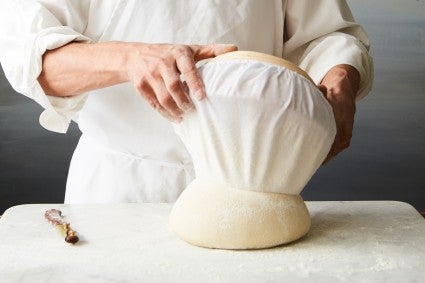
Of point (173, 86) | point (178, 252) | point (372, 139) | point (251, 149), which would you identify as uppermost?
point (173, 86)

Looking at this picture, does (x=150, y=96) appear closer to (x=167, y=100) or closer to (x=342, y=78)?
(x=167, y=100)

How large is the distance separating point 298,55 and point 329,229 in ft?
1.77

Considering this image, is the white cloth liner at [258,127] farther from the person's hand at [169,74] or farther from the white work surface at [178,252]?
the white work surface at [178,252]

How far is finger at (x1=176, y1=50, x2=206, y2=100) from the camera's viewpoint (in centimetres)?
110

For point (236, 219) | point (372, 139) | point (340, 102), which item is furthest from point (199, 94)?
point (372, 139)

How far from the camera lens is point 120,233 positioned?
1.18 metres

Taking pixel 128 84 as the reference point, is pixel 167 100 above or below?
above

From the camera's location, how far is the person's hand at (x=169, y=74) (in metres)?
1.12

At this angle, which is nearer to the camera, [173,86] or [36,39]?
[173,86]

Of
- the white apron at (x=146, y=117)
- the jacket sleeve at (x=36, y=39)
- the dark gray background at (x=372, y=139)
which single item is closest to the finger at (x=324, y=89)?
the white apron at (x=146, y=117)

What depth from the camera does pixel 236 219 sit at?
44.9 inches

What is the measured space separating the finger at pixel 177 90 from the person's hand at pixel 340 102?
282 millimetres

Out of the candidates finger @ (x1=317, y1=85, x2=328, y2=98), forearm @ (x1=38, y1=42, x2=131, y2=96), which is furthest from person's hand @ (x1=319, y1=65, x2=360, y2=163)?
forearm @ (x1=38, y1=42, x2=131, y2=96)

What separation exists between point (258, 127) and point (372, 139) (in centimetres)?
237
